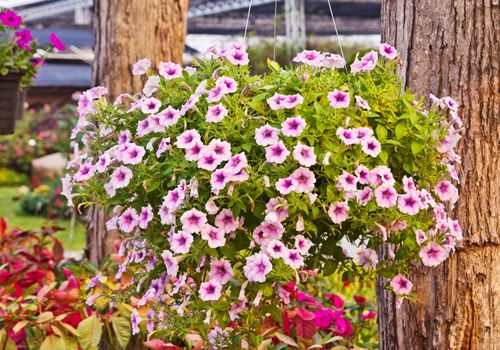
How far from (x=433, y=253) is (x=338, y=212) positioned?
32 cm

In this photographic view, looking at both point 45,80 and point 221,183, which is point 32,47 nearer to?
point 221,183

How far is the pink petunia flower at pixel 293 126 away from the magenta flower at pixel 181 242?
35 centimetres

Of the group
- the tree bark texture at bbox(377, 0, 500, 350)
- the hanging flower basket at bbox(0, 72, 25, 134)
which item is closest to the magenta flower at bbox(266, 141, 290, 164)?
the tree bark texture at bbox(377, 0, 500, 350)

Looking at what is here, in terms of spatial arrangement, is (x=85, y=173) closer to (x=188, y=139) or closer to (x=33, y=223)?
(x=188, y=139)

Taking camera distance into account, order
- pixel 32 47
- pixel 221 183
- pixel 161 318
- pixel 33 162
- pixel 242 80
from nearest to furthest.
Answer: pixel 221 183 → pixel 242 80 → pixel 161 318 → pixel 32 47 → pixel 33 162

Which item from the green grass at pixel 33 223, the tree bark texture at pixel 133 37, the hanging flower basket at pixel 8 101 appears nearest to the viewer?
the hanging flower basket at pixel 8 101

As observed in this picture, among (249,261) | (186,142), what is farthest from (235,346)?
(186,142)

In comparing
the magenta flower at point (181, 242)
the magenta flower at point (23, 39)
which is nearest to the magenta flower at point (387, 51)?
the magenta flower at point (181, 242)

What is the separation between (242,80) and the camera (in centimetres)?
230

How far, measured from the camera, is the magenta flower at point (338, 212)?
2127 millimetres

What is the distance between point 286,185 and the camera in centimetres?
207

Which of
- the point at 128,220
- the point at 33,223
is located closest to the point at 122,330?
the point at 128,220

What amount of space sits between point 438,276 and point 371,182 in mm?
669

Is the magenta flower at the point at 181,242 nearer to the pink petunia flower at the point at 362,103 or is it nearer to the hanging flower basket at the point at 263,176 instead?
the hanging flower basket at the point at 263,176
